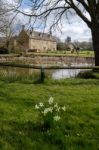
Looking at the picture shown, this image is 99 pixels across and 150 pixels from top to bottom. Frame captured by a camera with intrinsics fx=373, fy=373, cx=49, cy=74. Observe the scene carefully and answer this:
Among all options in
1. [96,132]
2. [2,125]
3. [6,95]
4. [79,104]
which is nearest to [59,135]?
[96,132]

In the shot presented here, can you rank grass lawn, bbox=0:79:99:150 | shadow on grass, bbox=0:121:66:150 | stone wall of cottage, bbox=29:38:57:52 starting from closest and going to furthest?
shadow on grass, bbox=0:121:66:150
grass lawn, bbox=0:79:99:150
stone wall of cottage, bbox=29:38:57:52

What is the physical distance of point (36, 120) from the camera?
23.7 ft

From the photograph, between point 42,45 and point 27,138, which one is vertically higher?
point 27,138

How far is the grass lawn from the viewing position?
5883mm

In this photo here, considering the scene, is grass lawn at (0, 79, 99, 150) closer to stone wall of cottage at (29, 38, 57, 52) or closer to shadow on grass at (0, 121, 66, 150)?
shadow on grass at (0, 121, 66, 150)

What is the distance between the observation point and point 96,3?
21422 mm

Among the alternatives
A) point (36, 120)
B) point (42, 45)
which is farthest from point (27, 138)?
point (42, 45)

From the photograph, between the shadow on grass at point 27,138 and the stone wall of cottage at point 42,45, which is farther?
the stone wall of cottage at point 42,45

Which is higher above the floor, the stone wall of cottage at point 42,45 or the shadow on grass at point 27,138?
the shadow on grass at point 27,138

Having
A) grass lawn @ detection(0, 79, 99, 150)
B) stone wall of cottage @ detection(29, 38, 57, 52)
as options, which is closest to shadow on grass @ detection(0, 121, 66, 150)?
grass lawn @ detection(0, 79, 99, 150)

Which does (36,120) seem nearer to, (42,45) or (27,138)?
(27,138)

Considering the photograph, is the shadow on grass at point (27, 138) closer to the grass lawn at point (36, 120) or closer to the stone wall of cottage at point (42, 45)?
the grass lawn at point (36, 120)

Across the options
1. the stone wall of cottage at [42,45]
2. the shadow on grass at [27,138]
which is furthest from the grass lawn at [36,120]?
the stone wall of cottage at [42,45]

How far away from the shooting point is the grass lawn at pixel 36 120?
19.3ft
